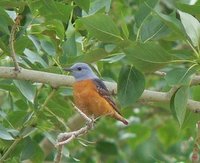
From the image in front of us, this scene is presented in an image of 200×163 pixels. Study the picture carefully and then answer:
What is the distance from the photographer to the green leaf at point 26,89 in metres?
3.91

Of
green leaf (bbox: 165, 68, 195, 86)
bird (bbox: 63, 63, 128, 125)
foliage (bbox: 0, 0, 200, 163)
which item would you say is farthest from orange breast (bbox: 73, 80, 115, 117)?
green leaf (bbox: 165, 68, 195, 86)

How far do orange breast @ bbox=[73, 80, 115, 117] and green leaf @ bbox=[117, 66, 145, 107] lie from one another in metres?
0.54

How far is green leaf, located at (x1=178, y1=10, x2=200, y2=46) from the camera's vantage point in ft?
Answer: 10.7

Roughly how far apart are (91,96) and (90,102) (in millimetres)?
72

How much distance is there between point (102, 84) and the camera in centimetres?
413

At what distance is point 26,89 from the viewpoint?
3941mm

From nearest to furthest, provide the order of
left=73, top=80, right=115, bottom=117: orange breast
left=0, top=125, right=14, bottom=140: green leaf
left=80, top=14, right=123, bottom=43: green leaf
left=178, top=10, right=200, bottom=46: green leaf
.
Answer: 1. left=178, top=10, right=200, bottom=46: green leaf
2. left=80, top=14, right=123, bottom=43: green leaf
3. left=0, top=125, right=14, bottom=140: green leaf
4. left=73, top=80, right=115, bottom=117: orange breast

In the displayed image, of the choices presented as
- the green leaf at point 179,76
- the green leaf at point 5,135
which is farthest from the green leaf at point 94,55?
the green leaf at point 5,135

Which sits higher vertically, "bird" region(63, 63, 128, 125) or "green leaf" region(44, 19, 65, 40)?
"green leaf" region(44, 19, 65, 40)

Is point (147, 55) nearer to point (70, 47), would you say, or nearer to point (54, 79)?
point (54, 79)

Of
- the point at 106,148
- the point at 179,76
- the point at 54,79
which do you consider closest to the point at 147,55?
the point at 179,76

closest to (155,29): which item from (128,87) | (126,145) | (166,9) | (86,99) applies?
(128,87)

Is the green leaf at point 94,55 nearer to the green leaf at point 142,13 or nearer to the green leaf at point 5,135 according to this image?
the green leaf at point 142,13

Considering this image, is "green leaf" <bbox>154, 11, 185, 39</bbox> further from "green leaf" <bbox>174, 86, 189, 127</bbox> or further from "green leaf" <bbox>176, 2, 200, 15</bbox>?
"green leaf" <bbox>174, 86, 189, 127</bbox>
